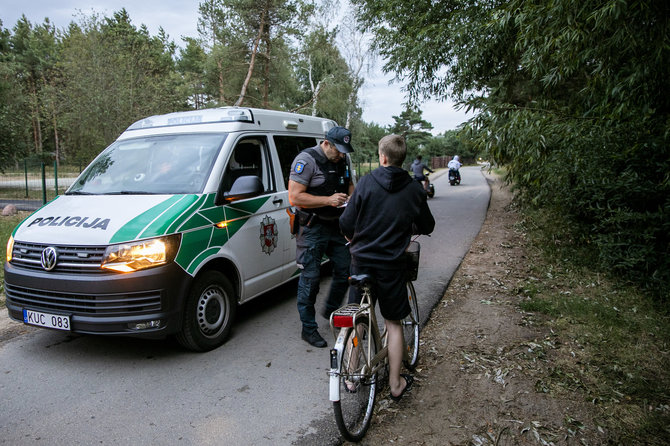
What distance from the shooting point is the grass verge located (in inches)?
124

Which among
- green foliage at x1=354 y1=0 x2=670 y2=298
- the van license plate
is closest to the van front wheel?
the van license plate

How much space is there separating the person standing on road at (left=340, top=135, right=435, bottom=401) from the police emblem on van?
184 centimetres

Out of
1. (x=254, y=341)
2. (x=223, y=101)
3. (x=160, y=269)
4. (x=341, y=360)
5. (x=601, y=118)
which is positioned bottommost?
(x=254, y=341)

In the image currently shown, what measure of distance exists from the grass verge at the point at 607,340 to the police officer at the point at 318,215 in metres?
1.92

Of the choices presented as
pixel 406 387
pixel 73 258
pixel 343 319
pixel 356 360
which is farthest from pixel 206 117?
pixel 406 387

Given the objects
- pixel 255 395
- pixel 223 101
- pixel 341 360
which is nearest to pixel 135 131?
pixel 255 395

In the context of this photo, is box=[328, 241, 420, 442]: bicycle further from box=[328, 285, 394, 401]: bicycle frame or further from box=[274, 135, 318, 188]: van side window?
box=[274, 135, 318, 188]: van side window

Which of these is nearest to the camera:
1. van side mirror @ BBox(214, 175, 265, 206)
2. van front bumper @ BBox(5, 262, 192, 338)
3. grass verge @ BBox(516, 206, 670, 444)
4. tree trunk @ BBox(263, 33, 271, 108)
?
grass verge @ BBox(516, 206, 670, 444)

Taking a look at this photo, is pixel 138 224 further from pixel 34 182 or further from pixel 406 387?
pixel 34 182

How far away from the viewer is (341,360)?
2695 mm

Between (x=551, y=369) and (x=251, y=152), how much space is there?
3470mm

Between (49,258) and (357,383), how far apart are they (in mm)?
2611

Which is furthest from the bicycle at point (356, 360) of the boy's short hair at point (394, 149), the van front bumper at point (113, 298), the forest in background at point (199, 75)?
the forest in background at point (199, 75)

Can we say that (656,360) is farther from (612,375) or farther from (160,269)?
(160,269)
